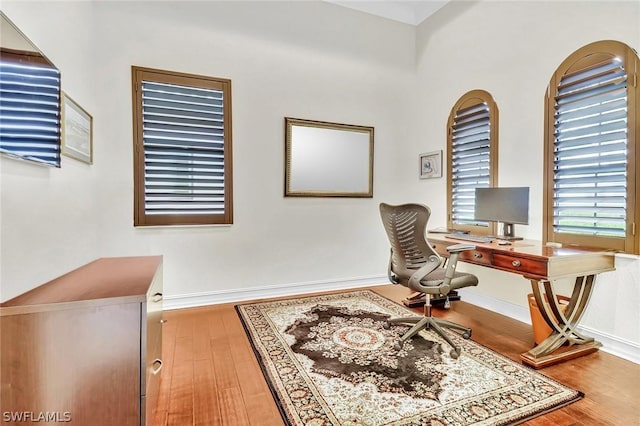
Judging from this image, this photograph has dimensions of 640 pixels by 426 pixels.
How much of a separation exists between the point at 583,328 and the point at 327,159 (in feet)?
9.80

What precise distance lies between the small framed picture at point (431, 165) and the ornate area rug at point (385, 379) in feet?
→ 6.83

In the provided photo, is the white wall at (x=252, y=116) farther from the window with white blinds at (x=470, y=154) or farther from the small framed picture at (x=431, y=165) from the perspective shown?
the window with white blinds at (x=470, y=154)

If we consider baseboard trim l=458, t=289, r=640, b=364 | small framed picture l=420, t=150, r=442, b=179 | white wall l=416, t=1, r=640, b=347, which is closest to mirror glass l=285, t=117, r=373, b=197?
small framed picture l=420, t=150, r=442, b=179

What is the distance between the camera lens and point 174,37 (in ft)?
10.5

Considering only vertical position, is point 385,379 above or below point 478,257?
below

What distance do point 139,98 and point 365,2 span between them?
3001 mm

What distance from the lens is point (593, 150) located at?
2.40 meters

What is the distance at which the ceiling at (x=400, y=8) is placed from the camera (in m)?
3.94

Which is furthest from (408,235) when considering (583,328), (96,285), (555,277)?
(96,285)

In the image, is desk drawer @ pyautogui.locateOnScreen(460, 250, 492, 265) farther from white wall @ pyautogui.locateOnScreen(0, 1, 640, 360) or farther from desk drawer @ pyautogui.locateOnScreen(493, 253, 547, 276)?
white wall @ pyautogui.locateOnScreen(0, 1, 640, 360)

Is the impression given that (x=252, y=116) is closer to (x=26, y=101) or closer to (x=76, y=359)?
(x=26, y=101)

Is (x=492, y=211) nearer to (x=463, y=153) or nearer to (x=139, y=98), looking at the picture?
(x=463, y=153)

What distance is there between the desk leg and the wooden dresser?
2.41m

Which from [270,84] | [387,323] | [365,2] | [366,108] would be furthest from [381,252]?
[365,2]
